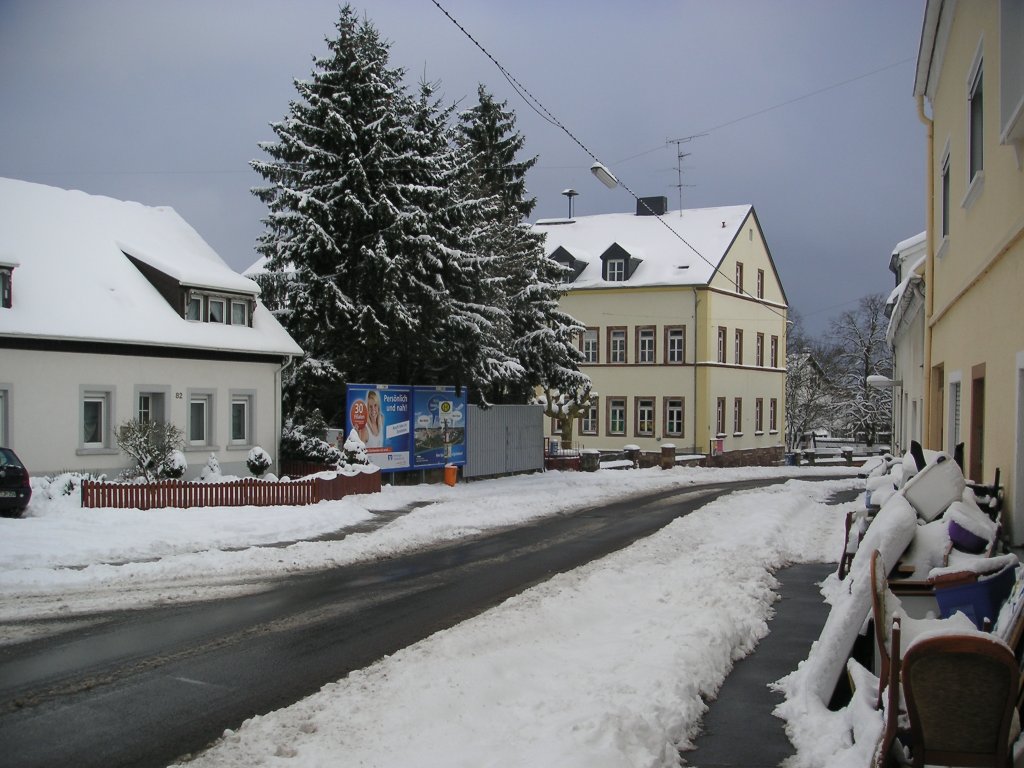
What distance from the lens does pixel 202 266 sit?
2533cm

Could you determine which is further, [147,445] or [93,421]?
[93,421]

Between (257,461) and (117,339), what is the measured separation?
4492 millimetres

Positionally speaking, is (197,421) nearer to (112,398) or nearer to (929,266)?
(112,398)

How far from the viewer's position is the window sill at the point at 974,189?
30.4ft

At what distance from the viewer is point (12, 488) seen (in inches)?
649

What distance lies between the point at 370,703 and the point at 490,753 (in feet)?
4.73

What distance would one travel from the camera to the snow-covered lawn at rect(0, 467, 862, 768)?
19.4ft

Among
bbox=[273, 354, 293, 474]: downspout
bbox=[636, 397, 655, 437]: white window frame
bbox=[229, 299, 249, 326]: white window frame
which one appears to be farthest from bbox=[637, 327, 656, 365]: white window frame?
bbox=[229, 299, 249, 326]: white window frame

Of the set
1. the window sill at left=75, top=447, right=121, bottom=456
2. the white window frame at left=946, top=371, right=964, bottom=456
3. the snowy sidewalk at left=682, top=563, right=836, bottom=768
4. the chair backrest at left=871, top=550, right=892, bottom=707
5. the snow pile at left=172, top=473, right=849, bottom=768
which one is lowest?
the snowy sidewalk at left=682, top=563, right=836, bottom=768

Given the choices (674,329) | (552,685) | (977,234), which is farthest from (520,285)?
(552,685)

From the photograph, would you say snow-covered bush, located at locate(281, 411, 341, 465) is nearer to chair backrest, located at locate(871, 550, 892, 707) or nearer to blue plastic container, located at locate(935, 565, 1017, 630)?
blue plastic container, located at locate(935, 565, 1017, 630)

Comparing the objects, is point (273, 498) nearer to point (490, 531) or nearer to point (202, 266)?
point (490, 531)

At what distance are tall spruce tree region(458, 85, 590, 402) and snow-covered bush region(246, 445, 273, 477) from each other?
909 cm

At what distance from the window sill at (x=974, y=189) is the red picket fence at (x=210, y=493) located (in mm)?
14560
